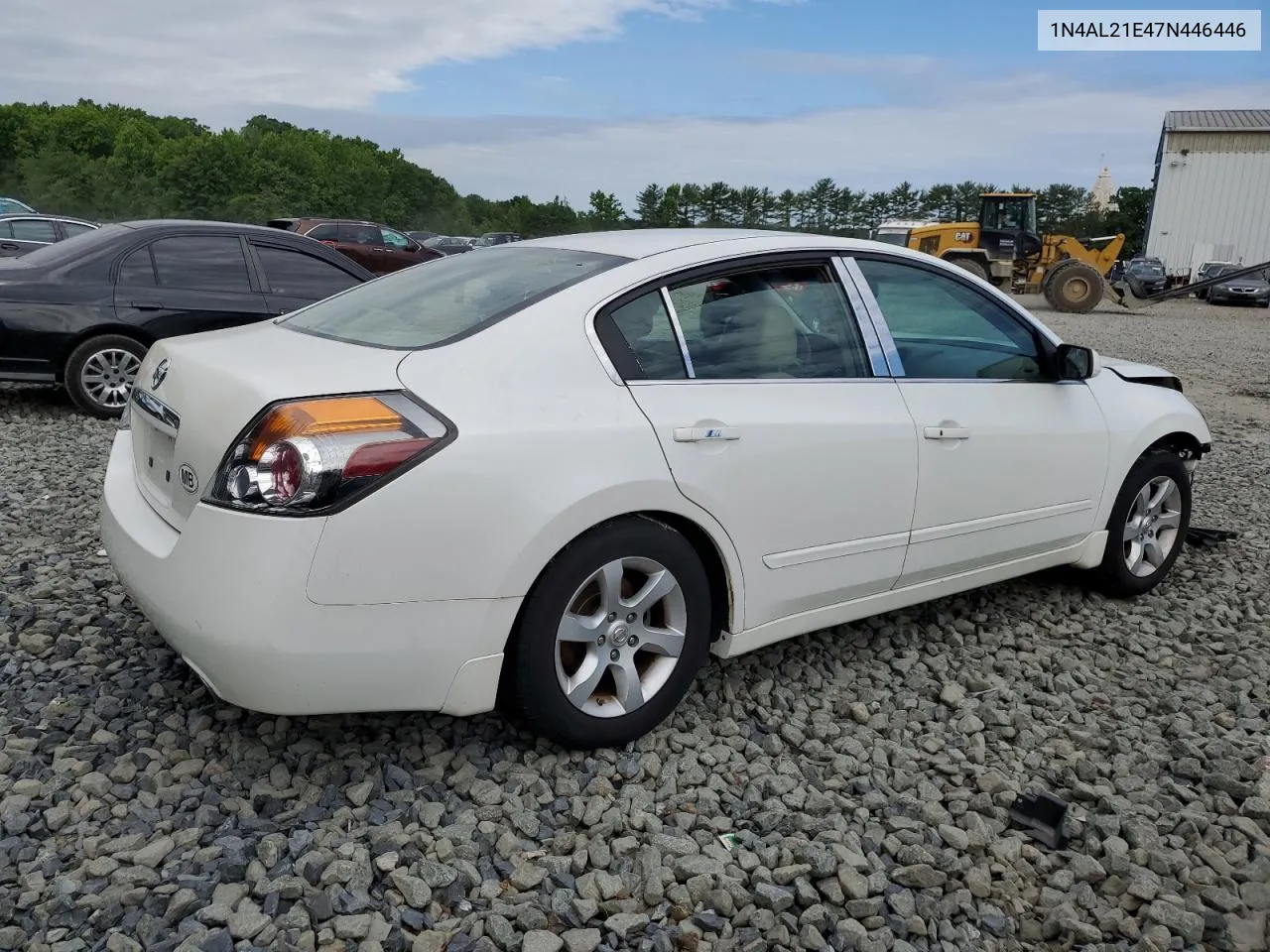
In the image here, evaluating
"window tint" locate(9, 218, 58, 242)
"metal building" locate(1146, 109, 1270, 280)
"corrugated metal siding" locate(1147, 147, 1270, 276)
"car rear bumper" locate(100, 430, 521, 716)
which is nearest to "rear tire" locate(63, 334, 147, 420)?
"car rear bumper" locate(100, 430, 521, 716)

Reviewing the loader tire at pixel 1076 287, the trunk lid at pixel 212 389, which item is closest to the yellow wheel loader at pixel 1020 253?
the loader tire at pixel 1076 287

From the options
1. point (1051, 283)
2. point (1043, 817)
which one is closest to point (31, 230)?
point (1043, 817)

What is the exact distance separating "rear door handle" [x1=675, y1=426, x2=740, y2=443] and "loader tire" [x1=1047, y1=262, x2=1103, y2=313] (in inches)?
960

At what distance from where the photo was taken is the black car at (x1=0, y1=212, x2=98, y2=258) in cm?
1431

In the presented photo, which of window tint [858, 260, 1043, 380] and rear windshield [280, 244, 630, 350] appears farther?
window tint [858, 260, 1043, 380]

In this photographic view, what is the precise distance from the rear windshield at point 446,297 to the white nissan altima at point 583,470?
0.06 ft

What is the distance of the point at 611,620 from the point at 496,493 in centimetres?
56


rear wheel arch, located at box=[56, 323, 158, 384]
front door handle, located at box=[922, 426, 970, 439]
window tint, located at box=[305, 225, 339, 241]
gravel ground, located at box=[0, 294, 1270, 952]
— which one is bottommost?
gravel ground, located at box=[0, 294, 1270, 952]

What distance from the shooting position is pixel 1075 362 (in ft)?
13.1

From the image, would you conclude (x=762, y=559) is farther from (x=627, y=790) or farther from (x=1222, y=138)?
(x=1222, y=138)

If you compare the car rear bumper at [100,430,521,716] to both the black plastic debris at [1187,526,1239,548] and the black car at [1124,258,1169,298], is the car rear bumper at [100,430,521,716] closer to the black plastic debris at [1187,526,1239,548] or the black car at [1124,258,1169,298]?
the black plastic debris at [1187,526,1239,548]

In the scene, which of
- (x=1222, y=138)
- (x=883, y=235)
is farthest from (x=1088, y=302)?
(x=1222, y=138)

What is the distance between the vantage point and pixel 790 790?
2887mm

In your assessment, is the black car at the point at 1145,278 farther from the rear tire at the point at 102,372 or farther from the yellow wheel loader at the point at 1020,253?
the rear tire at the point at 102,372
